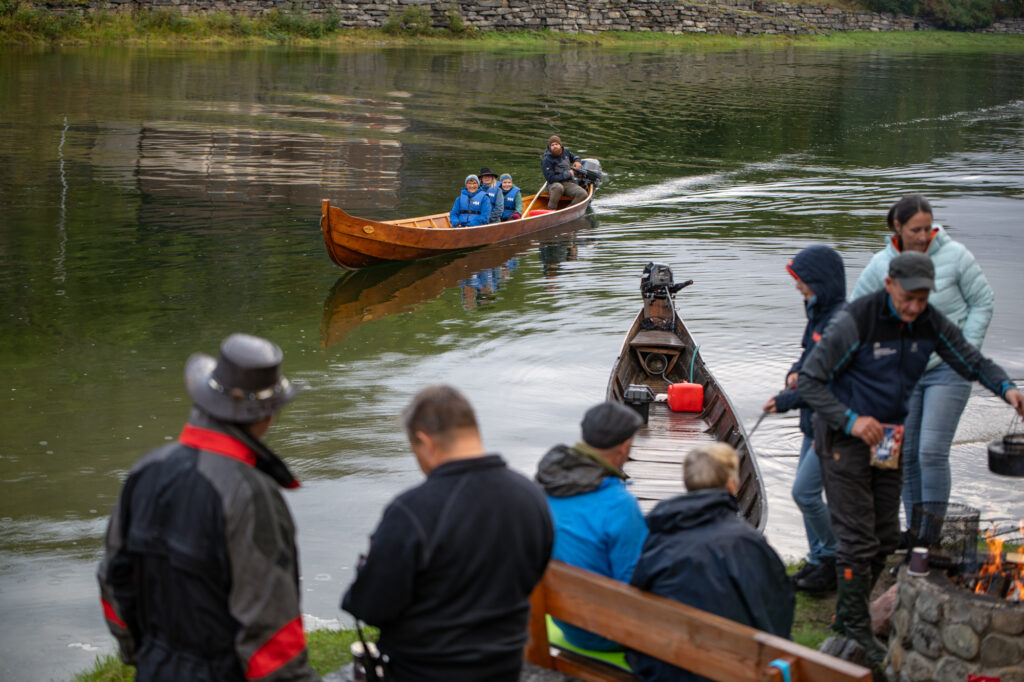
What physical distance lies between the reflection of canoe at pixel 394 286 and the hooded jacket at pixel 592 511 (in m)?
9.86

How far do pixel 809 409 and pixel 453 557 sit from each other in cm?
279

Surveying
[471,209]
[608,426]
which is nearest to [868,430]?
[608,426]

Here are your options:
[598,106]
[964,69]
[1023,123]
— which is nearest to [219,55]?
[598,106]

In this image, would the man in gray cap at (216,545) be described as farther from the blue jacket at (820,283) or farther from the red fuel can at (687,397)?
the red fuel can at (687,397)

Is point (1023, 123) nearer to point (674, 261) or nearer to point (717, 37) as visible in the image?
point (674, 261)

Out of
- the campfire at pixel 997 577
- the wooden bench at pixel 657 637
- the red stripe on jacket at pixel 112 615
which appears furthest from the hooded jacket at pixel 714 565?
the red stripe on jacket at pixel 112 615

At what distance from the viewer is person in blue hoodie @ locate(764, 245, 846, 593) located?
18.6 ft

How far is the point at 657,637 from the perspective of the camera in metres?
4.27

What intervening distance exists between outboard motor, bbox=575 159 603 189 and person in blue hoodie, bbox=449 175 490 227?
3770 millimetres

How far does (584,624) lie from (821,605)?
2.08 m

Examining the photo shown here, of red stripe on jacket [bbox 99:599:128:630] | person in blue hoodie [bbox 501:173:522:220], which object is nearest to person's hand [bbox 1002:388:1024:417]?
red stripe on jacket [bbox 99:599:128:630]

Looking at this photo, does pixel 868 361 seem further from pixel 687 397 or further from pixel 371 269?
pixel 371 269

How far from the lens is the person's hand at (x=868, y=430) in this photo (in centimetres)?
489

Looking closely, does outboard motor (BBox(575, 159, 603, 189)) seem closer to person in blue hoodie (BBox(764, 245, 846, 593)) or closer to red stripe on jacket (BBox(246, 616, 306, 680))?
person in blue hoodie (BBox(764, 245, 846, 593))
